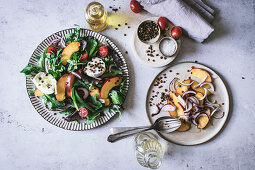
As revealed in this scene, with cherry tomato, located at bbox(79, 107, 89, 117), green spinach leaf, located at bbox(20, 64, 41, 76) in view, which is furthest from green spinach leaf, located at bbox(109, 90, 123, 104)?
green spinach leaf, located at bbox(20, 64, 41, 76)

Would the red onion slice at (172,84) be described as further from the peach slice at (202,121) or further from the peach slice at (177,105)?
the peach slice at (202,121)

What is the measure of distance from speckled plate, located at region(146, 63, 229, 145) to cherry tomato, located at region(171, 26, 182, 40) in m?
0.25

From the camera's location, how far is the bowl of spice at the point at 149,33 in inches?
81.1

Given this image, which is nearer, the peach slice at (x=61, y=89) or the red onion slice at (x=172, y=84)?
the peach slice at (x=61, y=89)

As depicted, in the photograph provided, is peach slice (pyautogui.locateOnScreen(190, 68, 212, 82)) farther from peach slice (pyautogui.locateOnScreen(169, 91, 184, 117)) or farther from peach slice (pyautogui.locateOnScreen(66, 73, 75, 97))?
peach slice (pyautogui.locateOnScreen(66, 73, 75, 97))

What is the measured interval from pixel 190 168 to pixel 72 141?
113 centimetres

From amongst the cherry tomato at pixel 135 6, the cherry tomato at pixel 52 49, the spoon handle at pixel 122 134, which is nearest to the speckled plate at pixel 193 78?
the spoon handle at pixel 122 134

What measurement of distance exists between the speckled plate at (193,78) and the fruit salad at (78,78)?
1.05 ft

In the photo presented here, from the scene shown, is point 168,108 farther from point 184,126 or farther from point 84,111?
point 84,111

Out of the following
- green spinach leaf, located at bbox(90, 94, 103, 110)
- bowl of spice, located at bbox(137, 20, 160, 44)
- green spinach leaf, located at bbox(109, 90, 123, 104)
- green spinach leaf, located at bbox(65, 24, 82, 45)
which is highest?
bowl of spice, located at bbox(137, 20, 160, 44)

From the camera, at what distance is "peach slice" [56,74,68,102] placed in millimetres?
1973

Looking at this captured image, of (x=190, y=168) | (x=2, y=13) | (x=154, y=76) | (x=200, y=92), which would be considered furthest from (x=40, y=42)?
(x=190, y=168)

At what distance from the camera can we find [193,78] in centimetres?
213

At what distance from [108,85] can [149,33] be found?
0.59m
